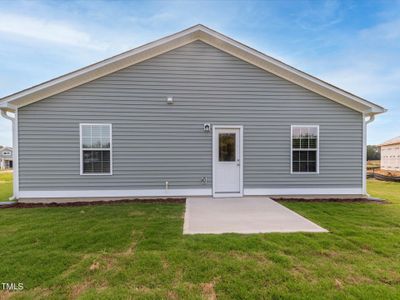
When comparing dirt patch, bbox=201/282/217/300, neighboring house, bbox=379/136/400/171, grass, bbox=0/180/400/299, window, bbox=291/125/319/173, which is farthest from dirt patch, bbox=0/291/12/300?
neighboring house, bbox=379/136/400/171

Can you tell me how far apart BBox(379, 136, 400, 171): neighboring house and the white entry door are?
73.8 feet

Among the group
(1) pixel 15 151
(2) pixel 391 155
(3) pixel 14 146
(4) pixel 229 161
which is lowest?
(2) pixel 391 155

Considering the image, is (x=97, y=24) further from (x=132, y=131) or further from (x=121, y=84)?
(x=132, y=131)

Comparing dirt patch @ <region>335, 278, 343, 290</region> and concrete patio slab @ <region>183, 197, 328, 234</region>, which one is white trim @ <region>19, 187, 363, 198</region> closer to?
concrete patio slab @ <region>183, 197, 328, 234</region>

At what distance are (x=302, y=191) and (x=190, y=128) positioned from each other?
4.17 metres

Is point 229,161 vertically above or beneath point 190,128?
beneath

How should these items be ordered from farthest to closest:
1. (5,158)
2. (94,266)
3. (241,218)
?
1. (5,158)
2. (241,218)
3. (94,266)

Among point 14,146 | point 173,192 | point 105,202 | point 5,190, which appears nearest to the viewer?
point 14,146

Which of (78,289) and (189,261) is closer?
(78,289)

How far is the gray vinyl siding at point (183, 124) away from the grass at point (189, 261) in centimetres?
218

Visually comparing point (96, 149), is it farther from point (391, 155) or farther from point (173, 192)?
point (391, 155)

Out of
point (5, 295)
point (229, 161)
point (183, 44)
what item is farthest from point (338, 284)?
point (183, 44)

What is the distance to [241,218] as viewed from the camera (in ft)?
15.5

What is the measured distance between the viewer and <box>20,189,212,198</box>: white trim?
6.32 m
